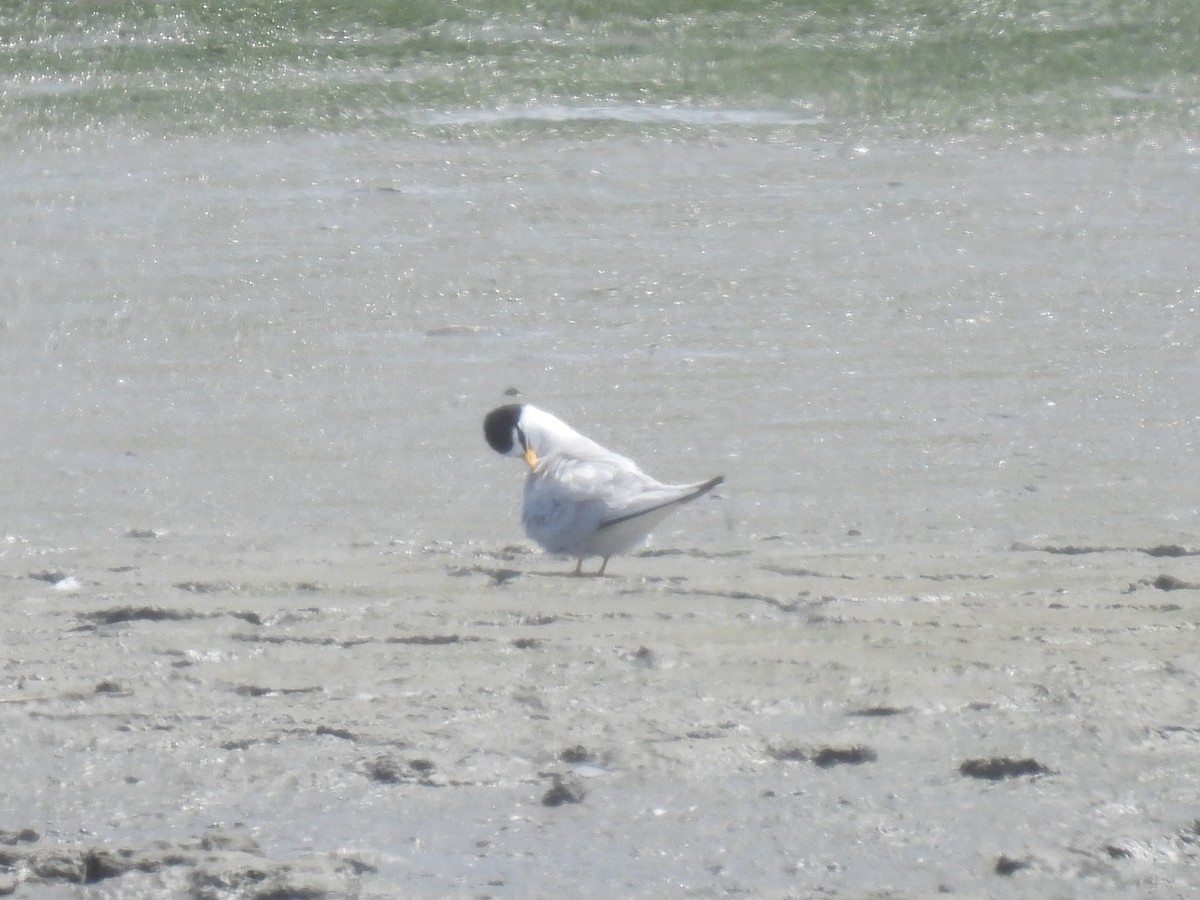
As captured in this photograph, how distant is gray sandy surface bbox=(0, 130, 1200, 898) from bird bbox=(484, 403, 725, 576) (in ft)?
0.38

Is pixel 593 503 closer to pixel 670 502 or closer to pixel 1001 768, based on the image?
pixel 670 502

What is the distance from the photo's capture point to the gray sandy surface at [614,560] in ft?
11.5

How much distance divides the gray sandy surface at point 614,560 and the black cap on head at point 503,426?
0.13 meters

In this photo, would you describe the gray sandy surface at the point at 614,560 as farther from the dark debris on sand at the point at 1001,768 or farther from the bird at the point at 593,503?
the bird at the point at 593,503

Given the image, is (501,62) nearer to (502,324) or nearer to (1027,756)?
(502,324)

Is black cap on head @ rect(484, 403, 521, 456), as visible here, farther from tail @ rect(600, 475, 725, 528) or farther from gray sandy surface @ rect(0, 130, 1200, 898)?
tail @ rect(600, 475, 725, 528)

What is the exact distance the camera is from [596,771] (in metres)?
3.71

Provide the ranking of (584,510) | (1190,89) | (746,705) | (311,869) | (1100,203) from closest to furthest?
(311,869) → (746,705) → (584,510) → (1100,203) → (1190,89)

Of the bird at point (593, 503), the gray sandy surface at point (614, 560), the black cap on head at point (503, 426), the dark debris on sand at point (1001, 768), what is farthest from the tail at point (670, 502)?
the dark debris on sand at point (1001, 768)

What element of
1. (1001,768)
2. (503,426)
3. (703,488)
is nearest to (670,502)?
(703,488)

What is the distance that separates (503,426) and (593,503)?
34.0 inches

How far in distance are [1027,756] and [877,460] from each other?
2.79m

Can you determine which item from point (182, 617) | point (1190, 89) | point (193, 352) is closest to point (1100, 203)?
point (1190, 89)

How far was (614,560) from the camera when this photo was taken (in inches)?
224
